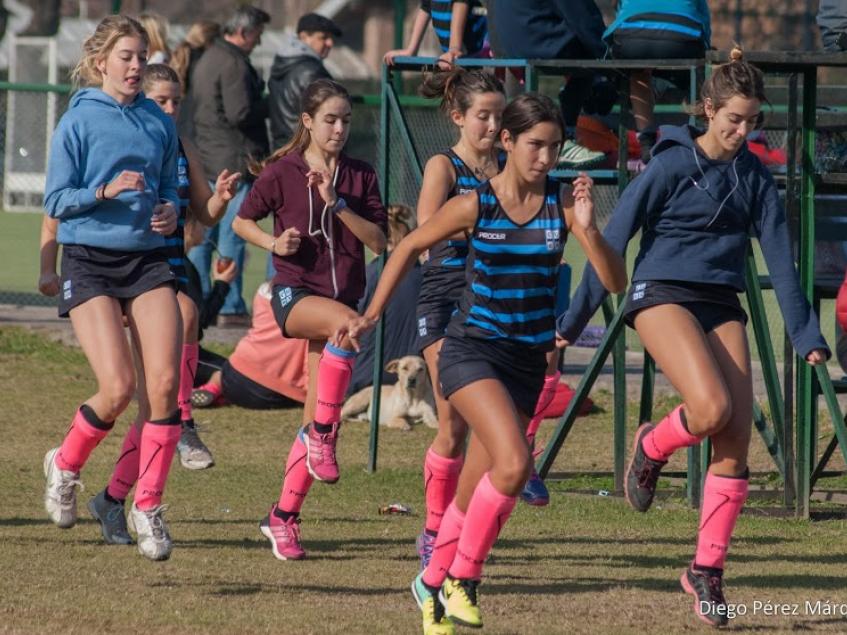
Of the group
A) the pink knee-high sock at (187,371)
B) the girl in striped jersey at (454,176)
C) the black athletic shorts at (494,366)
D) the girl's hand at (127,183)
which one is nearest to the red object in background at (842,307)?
the girl in striped jersey at (454,176)

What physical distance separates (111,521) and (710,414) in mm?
2478

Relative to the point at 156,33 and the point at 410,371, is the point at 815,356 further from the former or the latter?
the point at 156,33

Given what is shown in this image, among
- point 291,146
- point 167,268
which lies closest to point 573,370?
point 291,146

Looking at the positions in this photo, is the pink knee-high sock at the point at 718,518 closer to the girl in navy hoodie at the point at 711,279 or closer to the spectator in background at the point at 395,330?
the girl in navy hoodie at the point at 711,279

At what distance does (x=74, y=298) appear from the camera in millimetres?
6855

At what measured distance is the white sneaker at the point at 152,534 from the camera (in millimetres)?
6668

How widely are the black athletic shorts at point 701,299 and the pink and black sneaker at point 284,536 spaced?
5.89 ft

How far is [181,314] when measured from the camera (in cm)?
707

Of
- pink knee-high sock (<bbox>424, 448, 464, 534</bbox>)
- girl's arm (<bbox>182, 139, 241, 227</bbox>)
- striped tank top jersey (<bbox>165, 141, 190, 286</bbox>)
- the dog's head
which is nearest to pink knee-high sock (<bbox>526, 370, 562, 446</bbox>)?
pink knee-high sock (<bbox>424, 448, 464, 534</bbox>)

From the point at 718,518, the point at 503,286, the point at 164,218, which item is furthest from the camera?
the point at 164,218

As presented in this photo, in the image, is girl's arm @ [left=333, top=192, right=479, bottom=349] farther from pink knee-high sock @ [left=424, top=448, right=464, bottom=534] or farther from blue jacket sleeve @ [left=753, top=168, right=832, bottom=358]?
blue jacket sleeve @ [left=753, top=168, right=832, bottom=358]

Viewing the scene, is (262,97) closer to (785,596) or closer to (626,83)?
(626,83)

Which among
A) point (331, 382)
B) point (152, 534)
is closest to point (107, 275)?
point (152, 534)

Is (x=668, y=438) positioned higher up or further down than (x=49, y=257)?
further down
